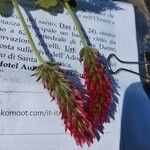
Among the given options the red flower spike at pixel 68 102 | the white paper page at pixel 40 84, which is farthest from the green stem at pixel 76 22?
the red flower spike at pixel 68 102

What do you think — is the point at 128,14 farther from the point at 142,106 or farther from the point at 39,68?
the point at 39,68

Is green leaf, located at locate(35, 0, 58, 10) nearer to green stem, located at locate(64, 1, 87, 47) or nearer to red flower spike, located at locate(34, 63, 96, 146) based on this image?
green stem, located at locate(64, 1, 87, 47)

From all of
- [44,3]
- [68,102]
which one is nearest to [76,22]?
[44,3]

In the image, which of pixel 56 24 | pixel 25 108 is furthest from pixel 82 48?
pixel 25 108

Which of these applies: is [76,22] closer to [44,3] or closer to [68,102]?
[44,3]

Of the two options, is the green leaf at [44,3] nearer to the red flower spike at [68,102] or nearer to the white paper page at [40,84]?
the white paper page at [40,84]
